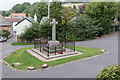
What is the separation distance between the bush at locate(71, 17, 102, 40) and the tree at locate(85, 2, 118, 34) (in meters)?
2.18

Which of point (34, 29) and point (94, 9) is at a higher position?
point (94, 9)

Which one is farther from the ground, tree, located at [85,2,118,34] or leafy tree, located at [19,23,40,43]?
tree, located at [85,2,118,34]

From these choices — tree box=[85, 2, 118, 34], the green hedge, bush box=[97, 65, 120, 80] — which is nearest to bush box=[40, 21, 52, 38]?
the green hedge

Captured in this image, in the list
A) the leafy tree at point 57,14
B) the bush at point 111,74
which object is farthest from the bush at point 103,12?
the bush at point 111,74

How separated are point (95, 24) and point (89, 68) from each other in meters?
15.6

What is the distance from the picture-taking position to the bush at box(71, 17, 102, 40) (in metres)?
21.5

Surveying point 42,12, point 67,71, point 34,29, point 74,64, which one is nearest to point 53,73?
point 67,71

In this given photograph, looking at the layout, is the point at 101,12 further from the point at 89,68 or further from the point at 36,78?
the point at 36,78

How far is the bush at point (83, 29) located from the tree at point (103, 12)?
85.7 inches

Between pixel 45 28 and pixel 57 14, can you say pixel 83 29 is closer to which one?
pixel 57 14

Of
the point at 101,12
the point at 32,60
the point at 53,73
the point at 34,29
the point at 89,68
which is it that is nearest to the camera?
the point at 53,73

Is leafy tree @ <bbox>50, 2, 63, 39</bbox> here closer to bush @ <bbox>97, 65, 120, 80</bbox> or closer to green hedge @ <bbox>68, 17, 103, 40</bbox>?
green hedge @ <bbox>68, 17, 103, 40</bbox>

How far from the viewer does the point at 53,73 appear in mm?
8312

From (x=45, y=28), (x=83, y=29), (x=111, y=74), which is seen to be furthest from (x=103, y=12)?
(x=111, y=74)
